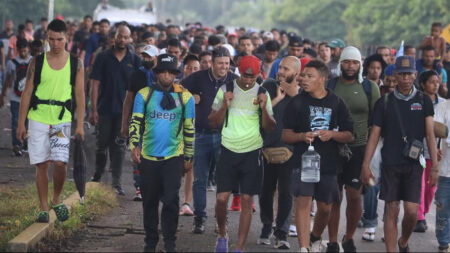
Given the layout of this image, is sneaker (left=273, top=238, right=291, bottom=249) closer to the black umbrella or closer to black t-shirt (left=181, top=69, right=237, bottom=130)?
black t-shirt (left=181, top=69, right=237, bottom=130)

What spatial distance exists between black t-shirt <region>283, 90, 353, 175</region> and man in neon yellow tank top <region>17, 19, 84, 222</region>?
2.30 metres

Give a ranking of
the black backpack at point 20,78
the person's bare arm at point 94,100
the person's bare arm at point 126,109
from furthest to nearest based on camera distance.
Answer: the black backpack at point 20,78
the person's bare arm at point 94,100
the person's bare arm at point 126,109

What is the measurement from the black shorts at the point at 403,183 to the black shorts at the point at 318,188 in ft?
1.63

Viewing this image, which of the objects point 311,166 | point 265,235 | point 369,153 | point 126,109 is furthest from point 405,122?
point 126,109

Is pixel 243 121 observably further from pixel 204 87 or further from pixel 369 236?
pixel 369 236

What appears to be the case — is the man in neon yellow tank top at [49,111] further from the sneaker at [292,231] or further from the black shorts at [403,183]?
the black shorts at [403,183]

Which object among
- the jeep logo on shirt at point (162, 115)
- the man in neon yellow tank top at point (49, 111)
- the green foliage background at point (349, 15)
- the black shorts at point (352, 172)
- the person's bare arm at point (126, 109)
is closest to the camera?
the jeep logo on shirt at point (162, 115)

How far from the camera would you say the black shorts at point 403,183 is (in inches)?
367

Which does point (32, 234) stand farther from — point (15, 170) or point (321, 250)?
point (15, 170)

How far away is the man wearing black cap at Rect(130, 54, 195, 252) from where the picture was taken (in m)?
9.33

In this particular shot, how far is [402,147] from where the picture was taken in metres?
9.33

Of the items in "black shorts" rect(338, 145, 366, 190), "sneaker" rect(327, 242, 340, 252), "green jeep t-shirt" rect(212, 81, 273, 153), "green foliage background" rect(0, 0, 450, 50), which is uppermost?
"green foliage background" rect(0, 0, 450, 50)

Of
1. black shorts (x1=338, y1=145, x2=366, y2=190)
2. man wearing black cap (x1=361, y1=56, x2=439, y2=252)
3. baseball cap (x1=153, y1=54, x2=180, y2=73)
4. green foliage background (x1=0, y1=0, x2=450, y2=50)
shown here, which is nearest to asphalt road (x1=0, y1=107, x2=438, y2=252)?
black shorts (x1=338, y1=145, x2=366, y2=190)

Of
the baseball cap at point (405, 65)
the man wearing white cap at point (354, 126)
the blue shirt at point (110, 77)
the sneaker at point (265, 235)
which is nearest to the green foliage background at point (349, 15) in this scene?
the blue shirt at point (110, 77)
